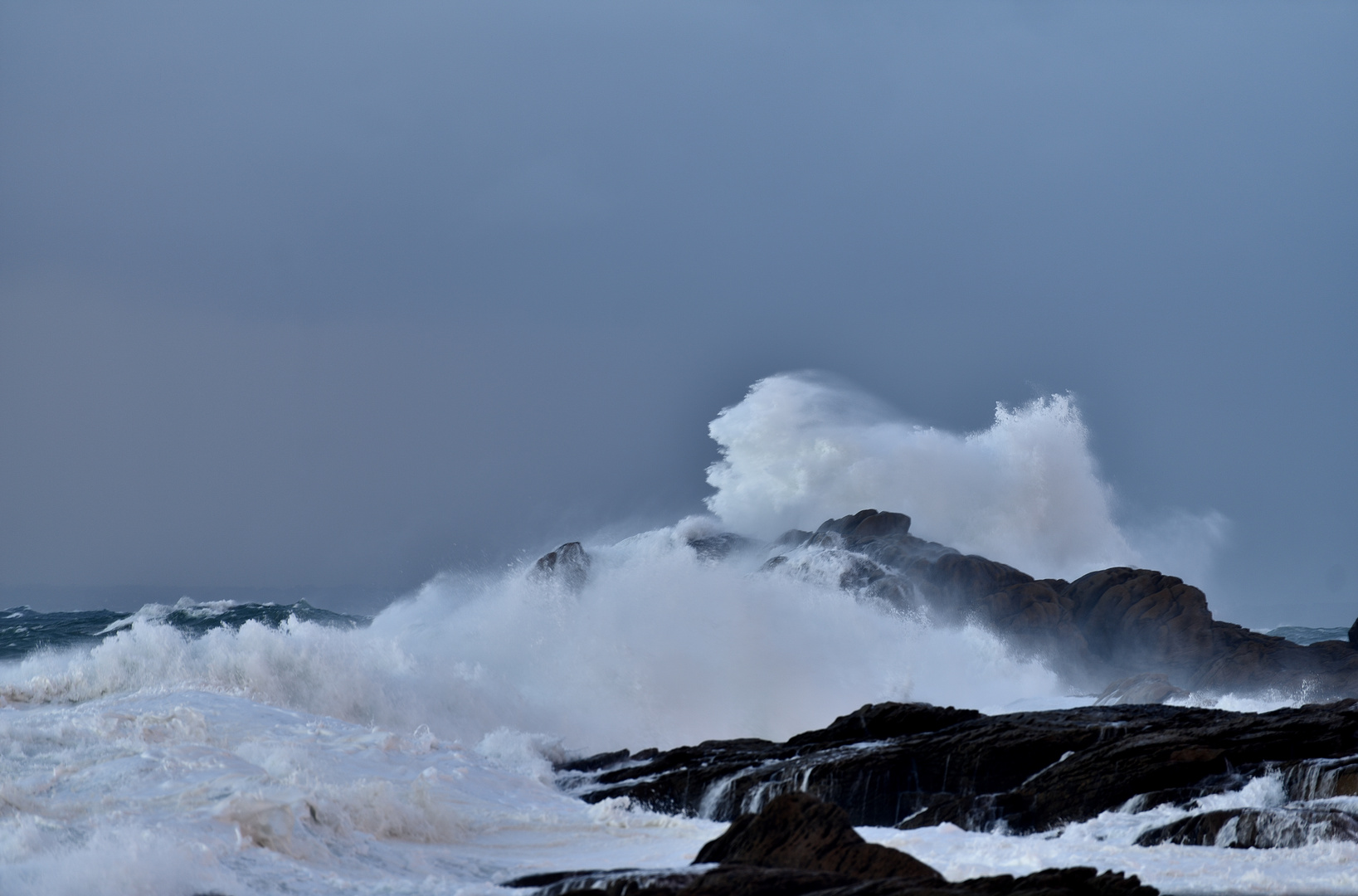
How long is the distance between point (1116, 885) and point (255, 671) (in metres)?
15.7

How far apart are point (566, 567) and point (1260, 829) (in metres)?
21.6

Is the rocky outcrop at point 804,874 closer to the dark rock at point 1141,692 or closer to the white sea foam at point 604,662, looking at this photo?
the white sea foam at point 604,662

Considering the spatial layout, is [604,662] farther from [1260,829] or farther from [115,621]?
[115,621]

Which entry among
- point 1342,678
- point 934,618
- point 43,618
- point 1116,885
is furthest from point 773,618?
point 43,618

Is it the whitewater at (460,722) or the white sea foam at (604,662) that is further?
the white sea foam at (604,662)

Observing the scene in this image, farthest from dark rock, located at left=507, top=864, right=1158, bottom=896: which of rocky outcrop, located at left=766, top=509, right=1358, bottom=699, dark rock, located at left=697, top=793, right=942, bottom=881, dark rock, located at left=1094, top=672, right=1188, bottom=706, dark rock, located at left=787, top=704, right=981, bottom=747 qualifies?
rocky outcrop, located at left=766, top=509, right=1358, bottom=699

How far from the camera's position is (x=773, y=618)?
80.0 ft

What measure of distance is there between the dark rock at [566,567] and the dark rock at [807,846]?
64.1 ft

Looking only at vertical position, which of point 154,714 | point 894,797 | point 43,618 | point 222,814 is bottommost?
point 894,797

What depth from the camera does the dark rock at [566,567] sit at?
1088 inches

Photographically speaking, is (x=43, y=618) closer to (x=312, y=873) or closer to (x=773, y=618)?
(x=773, y=618)

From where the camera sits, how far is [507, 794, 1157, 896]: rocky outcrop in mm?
5949

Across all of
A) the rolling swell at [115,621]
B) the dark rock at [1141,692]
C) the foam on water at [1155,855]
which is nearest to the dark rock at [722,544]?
the rolling swell at [115,621]

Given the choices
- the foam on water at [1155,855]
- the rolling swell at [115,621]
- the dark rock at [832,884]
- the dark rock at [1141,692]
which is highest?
the rolling swell at [115,621]
